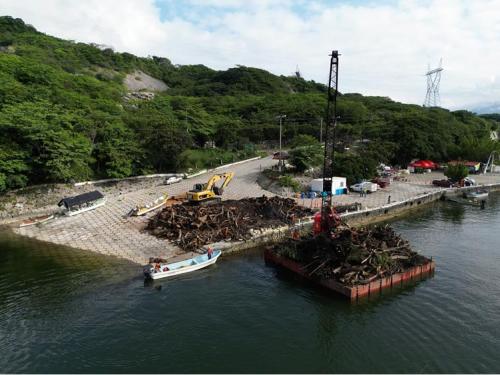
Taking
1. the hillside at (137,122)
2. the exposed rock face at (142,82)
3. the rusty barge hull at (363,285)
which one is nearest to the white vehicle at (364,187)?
the hillside at (137,122)

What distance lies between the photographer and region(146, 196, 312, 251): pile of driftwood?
42025 mm

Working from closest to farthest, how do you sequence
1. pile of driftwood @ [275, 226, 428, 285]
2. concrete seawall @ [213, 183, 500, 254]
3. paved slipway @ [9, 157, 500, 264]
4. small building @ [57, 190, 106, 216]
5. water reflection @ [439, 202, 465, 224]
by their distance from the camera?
pile of driftwood @ [275, 226, 428, 285], paved slipway @ [9, 157, 500, 264], concrete seawall @ [213, 183, 500, 254], small building @ [57, 190, 106, 216], water reflection @ [439, 202, 465, 224]

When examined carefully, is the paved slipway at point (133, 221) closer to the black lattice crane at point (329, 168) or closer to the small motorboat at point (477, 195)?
the small motorboat at point (477, 195)

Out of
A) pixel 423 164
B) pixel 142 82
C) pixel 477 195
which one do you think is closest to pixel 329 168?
pixel 477 195

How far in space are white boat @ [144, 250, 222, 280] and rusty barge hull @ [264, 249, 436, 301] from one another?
5.80 meters

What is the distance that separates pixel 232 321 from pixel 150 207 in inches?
1124

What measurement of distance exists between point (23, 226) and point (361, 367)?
1707 inches

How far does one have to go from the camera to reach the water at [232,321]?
22875mm

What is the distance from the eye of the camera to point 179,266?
114 ft

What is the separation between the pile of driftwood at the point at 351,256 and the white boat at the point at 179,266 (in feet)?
22.4

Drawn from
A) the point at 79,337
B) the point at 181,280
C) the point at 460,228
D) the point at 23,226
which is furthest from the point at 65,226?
the point at 460,228

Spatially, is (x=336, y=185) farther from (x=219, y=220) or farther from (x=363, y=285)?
(x=363, y=285)

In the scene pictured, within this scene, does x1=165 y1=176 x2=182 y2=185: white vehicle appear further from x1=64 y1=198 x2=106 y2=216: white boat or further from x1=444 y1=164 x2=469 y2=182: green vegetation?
x1=444 y1=164 x2=469 y2=182: green vegetation

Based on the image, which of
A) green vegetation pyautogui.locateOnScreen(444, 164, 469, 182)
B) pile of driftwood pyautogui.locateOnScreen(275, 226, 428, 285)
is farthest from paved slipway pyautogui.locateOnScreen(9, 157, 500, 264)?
pile of driftwood pyautogui.locateOnScreen(275, 226, 428, 285)
